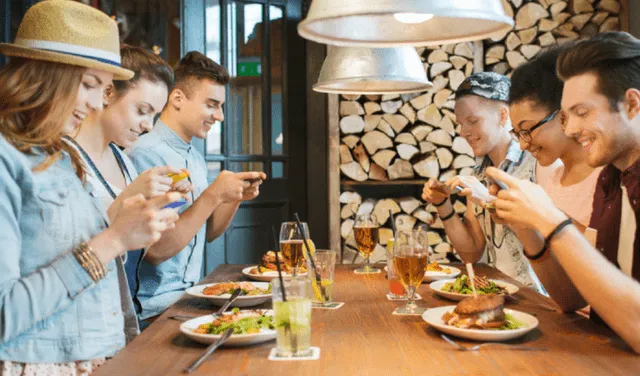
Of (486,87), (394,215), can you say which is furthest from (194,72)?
(394,215)

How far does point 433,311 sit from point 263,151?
9.60ft

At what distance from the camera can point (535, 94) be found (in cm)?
237

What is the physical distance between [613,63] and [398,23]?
555mm

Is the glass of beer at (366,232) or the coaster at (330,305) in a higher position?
the glass of beer at (366,232)

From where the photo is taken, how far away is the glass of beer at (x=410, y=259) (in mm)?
1756

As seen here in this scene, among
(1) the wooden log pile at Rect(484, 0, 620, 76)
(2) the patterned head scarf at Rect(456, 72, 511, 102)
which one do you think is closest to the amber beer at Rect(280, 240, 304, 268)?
(2) the patterned head scarf at Rect(456, 72, 511, 102)

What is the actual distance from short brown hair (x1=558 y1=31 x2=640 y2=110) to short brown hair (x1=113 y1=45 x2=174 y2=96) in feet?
5.09

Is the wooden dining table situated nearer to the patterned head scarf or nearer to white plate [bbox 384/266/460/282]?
white plate [bbox 384/266/460/282]

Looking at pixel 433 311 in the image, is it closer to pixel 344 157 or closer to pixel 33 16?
pixel 33 16

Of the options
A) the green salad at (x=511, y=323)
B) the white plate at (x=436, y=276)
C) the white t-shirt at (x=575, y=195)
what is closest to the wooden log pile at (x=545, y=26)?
the white t-shirt at (x=575, y=195)

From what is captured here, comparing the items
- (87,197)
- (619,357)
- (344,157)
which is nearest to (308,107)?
(344,157)

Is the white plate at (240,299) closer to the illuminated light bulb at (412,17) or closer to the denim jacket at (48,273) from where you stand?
the denim jacket at (48,273)

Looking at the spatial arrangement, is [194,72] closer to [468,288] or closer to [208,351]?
[468,288]

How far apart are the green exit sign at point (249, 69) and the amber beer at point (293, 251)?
2461 millimetres
